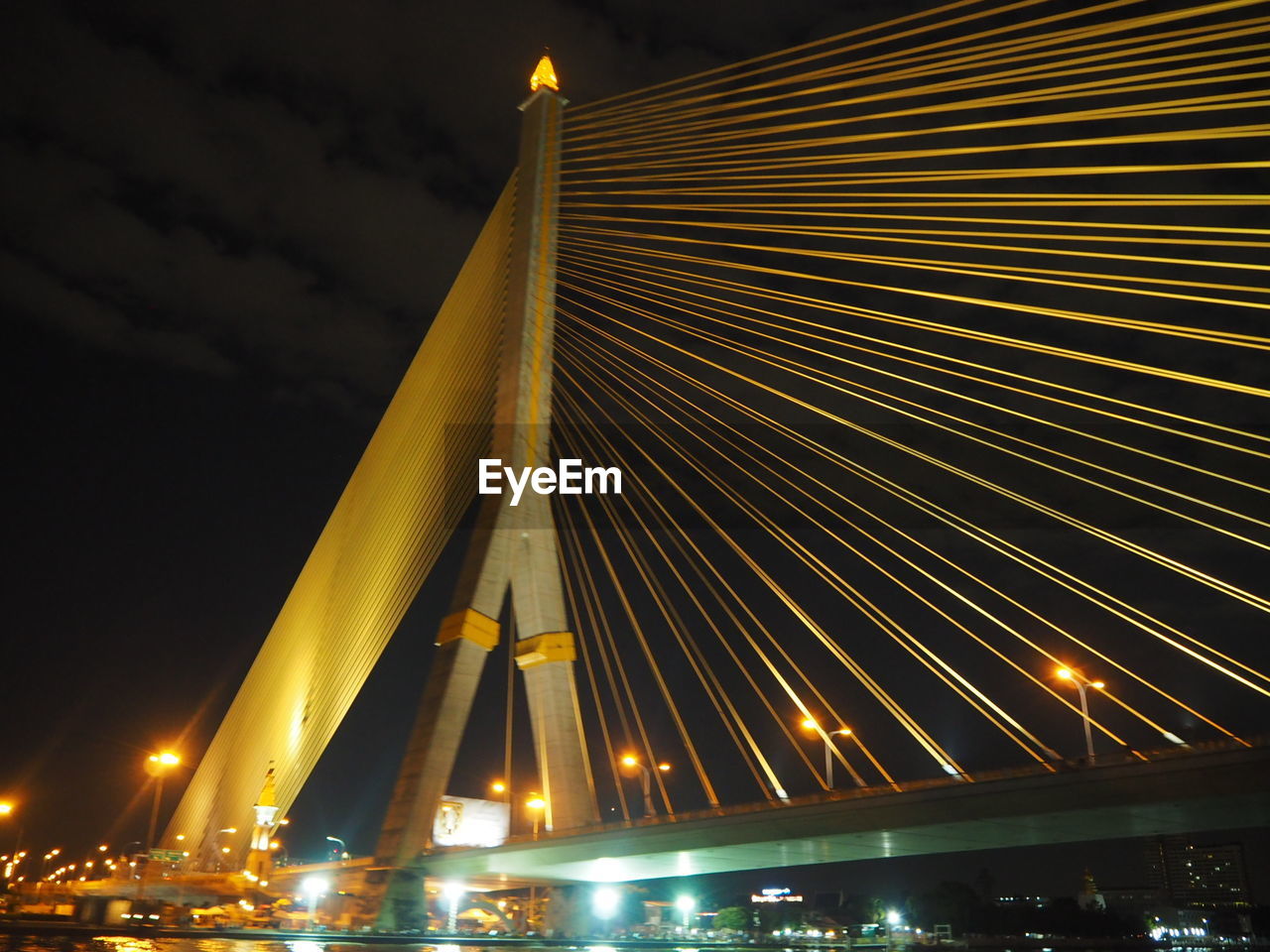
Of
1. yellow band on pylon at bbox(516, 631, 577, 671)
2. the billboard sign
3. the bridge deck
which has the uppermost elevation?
yellow band on pylon at bbox(516, 631, 577, 671)

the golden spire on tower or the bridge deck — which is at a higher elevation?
the golden spire on tower

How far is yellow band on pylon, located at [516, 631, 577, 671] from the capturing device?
2053cm

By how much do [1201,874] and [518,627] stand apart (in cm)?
13637

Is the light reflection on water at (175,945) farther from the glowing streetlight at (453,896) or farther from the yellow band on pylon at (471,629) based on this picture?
the glowing streetlight at (453,896)

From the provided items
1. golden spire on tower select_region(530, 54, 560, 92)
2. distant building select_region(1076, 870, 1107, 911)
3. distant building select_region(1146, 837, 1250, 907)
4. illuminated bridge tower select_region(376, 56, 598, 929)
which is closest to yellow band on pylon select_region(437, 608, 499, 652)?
illuminated bridge tower select_region(376, 56, 598, 929)

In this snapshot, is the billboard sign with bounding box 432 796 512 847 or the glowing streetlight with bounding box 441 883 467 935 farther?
the billboard sign with bounding box 432 796 512 847

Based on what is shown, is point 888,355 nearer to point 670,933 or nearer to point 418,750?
point 418,750

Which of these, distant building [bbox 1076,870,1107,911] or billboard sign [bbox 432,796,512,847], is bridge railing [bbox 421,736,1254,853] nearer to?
billboard sign [bbox 432,796,512,847]

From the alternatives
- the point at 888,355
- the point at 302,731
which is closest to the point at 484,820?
the point at 302,731

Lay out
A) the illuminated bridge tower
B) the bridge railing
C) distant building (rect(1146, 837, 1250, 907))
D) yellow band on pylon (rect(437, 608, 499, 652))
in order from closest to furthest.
→ 1. the bridge railing
2. the illuminated bridge tower
3. yellow band on pylon (rect(437, 608, 499, 652))
4. distant building (rect(1146, 837, 1250, 907))

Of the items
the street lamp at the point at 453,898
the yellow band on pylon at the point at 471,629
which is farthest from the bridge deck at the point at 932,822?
the street lamp at the point at 453,898

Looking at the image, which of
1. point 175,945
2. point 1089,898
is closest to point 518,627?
point 175,945

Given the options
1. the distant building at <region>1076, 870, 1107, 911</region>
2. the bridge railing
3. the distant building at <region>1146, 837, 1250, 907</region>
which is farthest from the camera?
the distant building at <region>1146, 837, 1250, 907</region>

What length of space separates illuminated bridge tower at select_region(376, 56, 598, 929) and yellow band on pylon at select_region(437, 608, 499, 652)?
0.02 m
